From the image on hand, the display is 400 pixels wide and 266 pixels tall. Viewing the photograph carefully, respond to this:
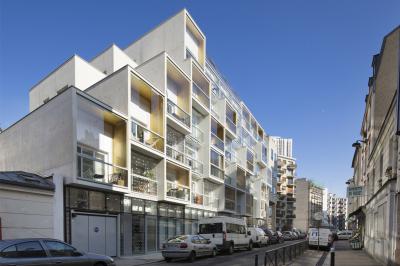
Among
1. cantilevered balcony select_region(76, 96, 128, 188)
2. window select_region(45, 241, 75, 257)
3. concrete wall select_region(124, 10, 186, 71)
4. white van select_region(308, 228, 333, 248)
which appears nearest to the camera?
window select_region(45, 241, 75, 257)

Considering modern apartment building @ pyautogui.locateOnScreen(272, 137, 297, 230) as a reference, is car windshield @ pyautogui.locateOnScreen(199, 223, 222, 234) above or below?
above

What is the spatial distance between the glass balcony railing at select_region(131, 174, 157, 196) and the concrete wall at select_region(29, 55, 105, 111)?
850 centimetres

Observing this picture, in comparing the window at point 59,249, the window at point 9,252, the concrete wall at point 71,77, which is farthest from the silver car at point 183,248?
the concrete wall at point 71,77

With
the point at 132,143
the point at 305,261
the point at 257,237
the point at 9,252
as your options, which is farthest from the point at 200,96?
the point at 9,252

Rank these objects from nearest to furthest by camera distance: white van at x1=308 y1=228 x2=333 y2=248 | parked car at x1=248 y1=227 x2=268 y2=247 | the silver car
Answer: the silver car, white van at x1=308 y1=228 x2=333 y2=248, parked car at x1=248 y1=227 x2=268 y2=247

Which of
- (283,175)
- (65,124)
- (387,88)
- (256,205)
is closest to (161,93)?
(65,124)

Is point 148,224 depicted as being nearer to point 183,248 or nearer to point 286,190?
point 183,248

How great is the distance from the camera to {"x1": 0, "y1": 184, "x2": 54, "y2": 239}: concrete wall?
13.7 m

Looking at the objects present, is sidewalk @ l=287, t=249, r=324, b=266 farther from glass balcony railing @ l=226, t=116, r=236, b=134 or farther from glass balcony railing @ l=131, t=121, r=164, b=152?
glass balcony railing @ l=226, t=116, r=236, b=134

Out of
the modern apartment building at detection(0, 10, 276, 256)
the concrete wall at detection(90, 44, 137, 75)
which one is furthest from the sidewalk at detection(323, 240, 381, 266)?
the concrete wall at detection(90, 44, 137, 75)

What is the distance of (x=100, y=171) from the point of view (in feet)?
59.5

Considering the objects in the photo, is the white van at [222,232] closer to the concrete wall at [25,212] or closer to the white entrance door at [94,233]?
the white entrance door at [94,233]

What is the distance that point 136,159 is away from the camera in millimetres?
22312

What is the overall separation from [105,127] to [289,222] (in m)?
94.0
